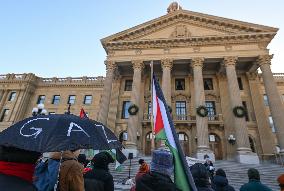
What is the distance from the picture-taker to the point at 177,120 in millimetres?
27078

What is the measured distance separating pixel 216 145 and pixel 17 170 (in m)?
27.1

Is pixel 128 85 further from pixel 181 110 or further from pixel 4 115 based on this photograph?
pixel 4 115

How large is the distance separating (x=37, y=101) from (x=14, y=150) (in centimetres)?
4194

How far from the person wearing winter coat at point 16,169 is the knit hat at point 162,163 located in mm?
1450

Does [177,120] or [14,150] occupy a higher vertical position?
[177,120]

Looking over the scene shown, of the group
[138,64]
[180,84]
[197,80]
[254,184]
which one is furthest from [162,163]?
[180,84]

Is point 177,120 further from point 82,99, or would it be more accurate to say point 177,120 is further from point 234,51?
point 82,99

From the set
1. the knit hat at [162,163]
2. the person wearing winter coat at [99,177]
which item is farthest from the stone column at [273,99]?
the knit hat at [162,163]

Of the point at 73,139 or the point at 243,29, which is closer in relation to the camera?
the point at 73,139

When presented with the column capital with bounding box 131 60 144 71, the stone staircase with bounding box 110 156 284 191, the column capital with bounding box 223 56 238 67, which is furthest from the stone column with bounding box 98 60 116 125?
the column capital with bounding box 223 56 238 67

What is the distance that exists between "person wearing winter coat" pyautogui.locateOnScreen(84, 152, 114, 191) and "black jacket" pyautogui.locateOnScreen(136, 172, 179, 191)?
1155mm

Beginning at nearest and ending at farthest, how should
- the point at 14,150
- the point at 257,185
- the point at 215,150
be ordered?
the point at 14,150, the point at 257,185, the point at 215,150

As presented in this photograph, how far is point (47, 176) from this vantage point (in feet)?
10.8

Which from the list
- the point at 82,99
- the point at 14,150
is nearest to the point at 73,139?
the point at 14,150
